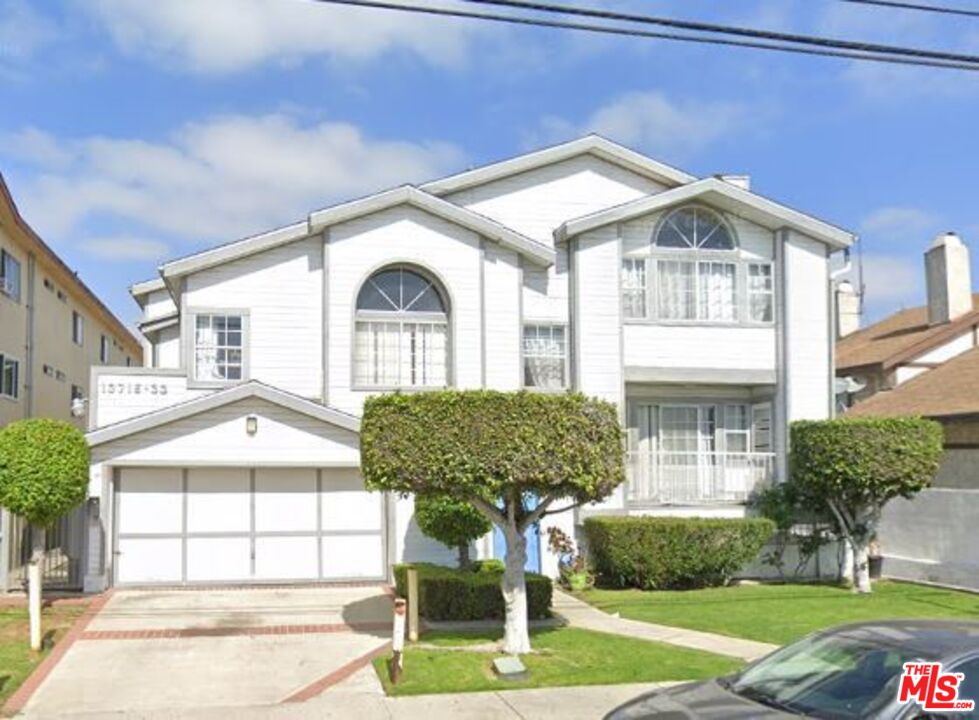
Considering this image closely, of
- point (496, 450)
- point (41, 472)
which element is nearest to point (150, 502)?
point (41, 472)

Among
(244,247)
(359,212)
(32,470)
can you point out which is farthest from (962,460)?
(32,470)

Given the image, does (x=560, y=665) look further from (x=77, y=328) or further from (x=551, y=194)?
(x=77, y=328)

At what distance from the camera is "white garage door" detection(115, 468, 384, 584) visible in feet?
58.1

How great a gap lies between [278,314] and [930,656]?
600 inches

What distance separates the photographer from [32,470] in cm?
1492

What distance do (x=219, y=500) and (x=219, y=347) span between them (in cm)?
A: 302

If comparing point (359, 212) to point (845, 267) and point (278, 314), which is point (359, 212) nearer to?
point (278, 314)

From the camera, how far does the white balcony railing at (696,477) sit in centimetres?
2059

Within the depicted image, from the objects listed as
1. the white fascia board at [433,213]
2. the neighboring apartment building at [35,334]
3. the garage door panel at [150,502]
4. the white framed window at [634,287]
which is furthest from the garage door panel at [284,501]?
the white framed window at [634,287]

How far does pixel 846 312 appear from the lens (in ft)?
116

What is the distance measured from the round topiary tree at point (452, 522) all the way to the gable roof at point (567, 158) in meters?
7.71

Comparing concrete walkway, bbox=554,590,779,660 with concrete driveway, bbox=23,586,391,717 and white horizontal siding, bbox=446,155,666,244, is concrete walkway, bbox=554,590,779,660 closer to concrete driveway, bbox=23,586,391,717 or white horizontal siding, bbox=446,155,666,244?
concrete driveway, bbox=23,586,391,717

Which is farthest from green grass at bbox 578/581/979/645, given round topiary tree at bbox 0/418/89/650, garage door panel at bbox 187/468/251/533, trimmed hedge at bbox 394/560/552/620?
round topiary tree at bbox 0/418/89/650

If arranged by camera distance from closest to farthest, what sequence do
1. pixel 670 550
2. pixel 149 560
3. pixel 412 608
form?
pixel 412 608 → pixel 149 560 → pixel 670 550
